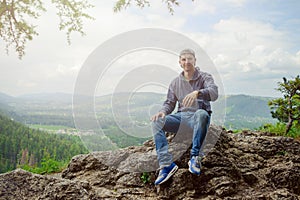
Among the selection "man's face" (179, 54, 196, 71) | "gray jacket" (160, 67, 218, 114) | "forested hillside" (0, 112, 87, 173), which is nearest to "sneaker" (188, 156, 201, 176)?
"gray jacket" (160, 67, 218, 114)

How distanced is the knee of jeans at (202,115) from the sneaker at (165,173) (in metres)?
0.84

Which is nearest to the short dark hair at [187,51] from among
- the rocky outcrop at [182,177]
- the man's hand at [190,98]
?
the man's hand at [190,98]

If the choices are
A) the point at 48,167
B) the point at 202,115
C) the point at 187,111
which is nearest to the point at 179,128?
the point at 187,111

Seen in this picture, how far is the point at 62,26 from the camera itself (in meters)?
7.74

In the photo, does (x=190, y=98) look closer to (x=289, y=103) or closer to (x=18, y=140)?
(x=289, y=103)

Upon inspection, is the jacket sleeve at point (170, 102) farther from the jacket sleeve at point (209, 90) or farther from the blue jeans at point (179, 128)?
the jacket sleeve at point (209, 90)

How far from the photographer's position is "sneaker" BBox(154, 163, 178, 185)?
403 centimetres

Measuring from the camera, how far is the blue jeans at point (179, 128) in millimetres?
3828

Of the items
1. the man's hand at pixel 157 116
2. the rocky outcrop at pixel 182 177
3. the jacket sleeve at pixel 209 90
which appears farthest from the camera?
the man's hand at pixel 157 116

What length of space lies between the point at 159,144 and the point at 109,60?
153 cm

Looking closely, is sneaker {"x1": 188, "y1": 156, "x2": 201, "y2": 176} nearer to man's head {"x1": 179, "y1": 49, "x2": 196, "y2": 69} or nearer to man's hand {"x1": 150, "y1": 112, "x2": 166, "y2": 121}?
man's hand {"x1": 150, "y1": 112, "x2": 166, "y2": 121}

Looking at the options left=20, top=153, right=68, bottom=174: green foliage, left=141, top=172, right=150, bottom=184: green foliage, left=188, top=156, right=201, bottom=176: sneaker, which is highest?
left=188, top=156, right=201, bottom=176: sneaker

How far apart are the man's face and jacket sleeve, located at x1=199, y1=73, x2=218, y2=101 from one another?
31 cm

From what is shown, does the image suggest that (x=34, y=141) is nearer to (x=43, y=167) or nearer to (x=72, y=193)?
(x=43, y=167)
